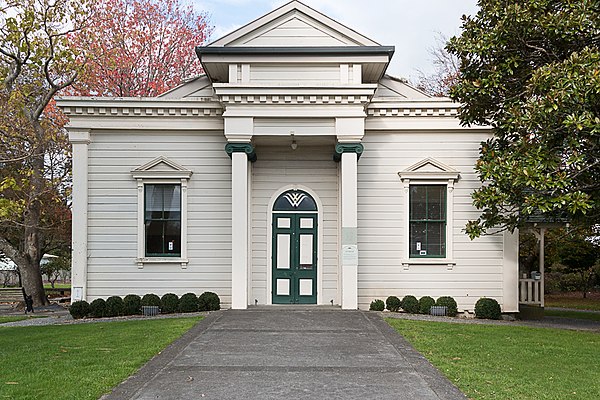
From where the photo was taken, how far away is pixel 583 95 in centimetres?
1096

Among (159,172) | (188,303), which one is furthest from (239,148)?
(188,303)

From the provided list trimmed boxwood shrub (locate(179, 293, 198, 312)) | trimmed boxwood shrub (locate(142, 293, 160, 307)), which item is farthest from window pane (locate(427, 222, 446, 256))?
trimmed boxwood shrub (locate(142, 293, 160, 307))

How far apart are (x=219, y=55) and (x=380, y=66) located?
385cm

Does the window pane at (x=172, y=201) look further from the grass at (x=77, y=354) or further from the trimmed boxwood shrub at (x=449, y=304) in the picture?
the trimmed boxwood shrub at (x=449, y=304)

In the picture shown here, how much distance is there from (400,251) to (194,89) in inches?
269

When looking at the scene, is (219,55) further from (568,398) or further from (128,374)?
(568,398)

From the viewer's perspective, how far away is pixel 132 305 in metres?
15.6

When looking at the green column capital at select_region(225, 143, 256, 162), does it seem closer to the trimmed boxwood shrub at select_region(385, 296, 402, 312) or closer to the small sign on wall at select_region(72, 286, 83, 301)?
the trimmed boxwood shrub at select_region(385, 296, 402, 312)

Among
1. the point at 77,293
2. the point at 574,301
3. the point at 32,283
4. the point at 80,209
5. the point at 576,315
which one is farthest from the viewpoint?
the point at 574,301

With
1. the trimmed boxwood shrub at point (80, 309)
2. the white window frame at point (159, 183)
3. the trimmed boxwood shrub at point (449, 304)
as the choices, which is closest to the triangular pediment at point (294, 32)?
the white window frame at point (159, 183)

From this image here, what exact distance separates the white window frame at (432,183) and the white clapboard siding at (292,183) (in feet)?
5.75

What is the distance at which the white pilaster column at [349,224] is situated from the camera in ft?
48.8

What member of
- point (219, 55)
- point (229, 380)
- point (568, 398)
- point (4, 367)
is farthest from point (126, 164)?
point (568, 398)

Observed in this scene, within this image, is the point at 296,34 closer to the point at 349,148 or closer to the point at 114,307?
the point at 349,148
